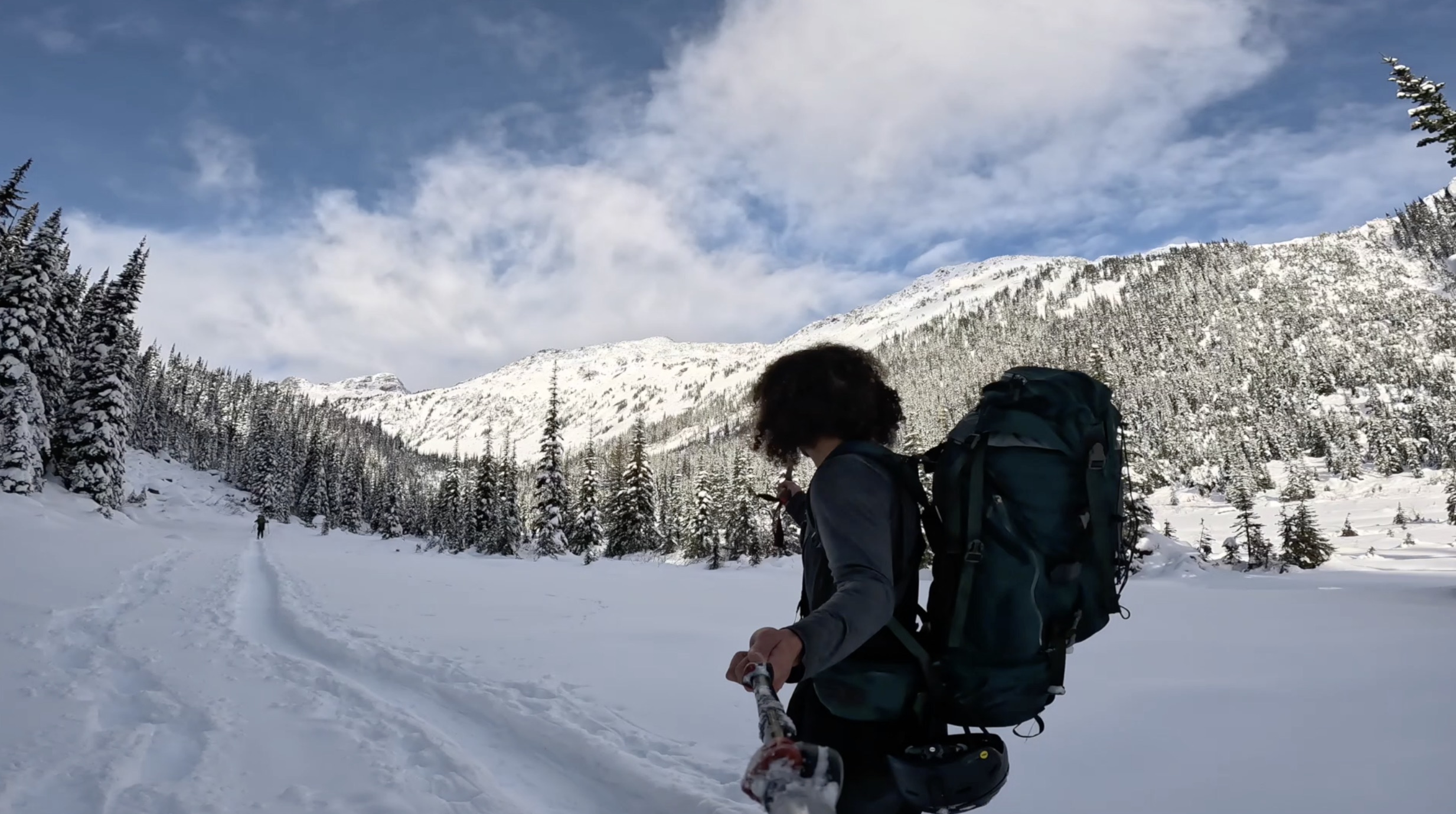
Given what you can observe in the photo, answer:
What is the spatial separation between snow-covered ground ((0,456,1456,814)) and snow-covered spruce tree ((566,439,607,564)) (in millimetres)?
27256

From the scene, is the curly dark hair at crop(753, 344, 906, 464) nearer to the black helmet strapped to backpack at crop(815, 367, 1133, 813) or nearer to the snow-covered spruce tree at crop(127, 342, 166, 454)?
the black helmet strapped to backpack at crop(815, 367, 1133, 813)

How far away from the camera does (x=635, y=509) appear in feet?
140

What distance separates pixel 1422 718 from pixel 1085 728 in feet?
6.92

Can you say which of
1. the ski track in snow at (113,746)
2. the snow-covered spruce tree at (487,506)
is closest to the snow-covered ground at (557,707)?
the ski track in snow at (113,746)

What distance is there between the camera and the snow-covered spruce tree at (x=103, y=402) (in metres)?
31.2

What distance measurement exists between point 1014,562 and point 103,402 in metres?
43.7

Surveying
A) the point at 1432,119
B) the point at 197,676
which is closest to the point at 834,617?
the point at 197,676

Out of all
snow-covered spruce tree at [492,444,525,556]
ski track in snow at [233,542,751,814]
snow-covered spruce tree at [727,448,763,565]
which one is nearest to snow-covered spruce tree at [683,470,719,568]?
snow-covered spruce tree at [727,448,763,565]

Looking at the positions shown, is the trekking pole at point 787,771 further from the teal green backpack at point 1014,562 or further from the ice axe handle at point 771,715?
the teal green backpack at point 1014,562

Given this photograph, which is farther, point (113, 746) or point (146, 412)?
point (146, 412)

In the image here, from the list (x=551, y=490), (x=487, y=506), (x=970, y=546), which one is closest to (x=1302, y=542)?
(x=551, y=490)

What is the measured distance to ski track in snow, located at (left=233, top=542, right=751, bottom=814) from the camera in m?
4.11

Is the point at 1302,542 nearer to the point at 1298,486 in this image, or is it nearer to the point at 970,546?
the point at 970,546

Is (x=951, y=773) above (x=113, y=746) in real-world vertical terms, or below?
above
